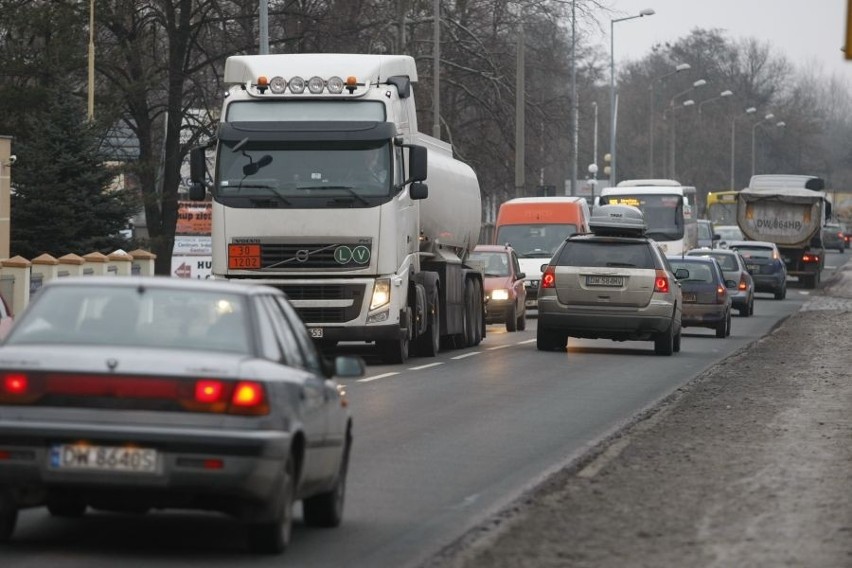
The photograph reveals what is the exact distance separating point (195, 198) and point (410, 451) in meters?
9.94

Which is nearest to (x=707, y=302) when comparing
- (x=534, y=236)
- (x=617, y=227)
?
(x=617, y=227)

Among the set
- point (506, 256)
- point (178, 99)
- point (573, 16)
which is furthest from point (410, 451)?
point (573, 16)

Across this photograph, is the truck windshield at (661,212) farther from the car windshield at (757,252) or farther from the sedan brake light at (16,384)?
the sedan brake light at (16,384)

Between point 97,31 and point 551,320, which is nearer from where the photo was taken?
point 551,320

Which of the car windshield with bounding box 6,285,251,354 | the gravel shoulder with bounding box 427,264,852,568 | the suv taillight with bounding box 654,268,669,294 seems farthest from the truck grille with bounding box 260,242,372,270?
the car windshield with bounding box 6,285,251,354

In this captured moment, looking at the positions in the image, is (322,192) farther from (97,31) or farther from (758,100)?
(758,100)

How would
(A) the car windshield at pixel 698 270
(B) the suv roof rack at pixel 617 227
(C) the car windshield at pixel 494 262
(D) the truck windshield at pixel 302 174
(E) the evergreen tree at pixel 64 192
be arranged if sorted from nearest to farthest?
1. (D) the truck windshield at pixel 302 174
2. (B) the suv roof rack at pixel 617 227
3. (A) the car windshield at pixel 698 270
4. (C) the car windshield at pixel 494 262
5. (E) the evergreen tree at pixel 64 192

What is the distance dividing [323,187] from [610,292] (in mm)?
5850

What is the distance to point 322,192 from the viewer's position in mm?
23859

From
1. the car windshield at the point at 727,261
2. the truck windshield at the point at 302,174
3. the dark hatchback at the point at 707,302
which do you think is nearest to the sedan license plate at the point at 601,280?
the truck windshield at the point at 302,174

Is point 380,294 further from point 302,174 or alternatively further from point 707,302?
point 707,302

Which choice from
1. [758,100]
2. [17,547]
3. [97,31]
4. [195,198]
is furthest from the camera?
[758,100]

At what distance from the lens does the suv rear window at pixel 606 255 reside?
2819 cm

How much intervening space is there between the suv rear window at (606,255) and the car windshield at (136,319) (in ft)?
62.8
